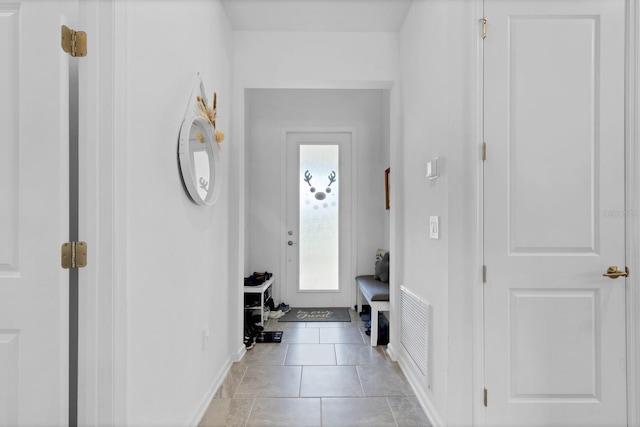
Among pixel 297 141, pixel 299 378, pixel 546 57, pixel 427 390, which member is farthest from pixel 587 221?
pixel 297 141

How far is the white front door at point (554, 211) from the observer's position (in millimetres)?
1795

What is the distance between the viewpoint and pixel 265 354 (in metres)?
3.12

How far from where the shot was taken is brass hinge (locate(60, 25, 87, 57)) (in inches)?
48.6

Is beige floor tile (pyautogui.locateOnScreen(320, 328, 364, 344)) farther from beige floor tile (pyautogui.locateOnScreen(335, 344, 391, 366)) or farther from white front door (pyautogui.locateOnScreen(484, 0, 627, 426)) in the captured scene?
white front door (pyautogui.locateOnScreen(484, 0, 627, 426))

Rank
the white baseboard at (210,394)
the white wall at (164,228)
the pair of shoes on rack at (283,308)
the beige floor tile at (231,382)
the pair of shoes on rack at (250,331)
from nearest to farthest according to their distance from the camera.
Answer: the white wall at (164,228), the white baseboard at (210,394), the beige floor tile at (231,382), the pair of shoes on rack at (250,331), the pair of shoes on rack at (283,308)

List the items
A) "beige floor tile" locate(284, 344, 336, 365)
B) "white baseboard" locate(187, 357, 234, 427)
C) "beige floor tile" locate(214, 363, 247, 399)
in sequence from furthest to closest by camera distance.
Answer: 1. "beige floor tile" locate(284, 344, 336, 365)
2. "beige floor tile" locate(214, 363, 247, 399)
3. "white baseboard" locate(187, 357, 234, 427)

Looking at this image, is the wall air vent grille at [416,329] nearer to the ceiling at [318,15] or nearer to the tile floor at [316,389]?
the tile floor at [316,389]

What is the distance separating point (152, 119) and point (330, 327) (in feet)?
9.53

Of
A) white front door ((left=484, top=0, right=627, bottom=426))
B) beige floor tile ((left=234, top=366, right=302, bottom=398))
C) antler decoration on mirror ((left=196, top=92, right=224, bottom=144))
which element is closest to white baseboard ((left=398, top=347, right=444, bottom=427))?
white front door ((left=484, top=0, right=627, bottom=426))

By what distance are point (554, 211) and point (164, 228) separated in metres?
1.86

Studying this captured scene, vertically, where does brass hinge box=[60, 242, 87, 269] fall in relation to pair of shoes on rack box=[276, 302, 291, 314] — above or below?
above

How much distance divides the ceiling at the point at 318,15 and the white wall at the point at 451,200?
0.53 metres

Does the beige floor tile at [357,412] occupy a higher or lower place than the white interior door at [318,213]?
lower

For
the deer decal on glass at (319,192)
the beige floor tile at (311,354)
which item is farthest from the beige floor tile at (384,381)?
the deer decal on glass at (319,192)
